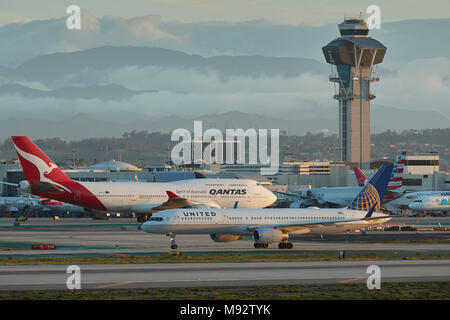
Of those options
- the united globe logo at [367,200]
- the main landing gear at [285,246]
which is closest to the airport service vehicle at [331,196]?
the united globe logo at [367,200]

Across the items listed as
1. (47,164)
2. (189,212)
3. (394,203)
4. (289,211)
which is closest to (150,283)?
(189,212)

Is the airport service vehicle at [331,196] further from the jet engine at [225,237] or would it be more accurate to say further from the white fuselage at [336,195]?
the jet engine at [225,237]

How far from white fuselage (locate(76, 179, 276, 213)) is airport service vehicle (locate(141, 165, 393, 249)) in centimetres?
4148

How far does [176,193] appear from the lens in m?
118

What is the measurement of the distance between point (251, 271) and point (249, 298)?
12.2 meters

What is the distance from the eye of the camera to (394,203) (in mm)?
192000

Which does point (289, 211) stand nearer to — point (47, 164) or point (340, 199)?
point (47, 164)

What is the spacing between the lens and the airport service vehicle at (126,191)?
109438 millimetres

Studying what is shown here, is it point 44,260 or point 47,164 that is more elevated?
point 47,164

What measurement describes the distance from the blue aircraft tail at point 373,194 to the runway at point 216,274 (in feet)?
72.2

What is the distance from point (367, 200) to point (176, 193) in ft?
147

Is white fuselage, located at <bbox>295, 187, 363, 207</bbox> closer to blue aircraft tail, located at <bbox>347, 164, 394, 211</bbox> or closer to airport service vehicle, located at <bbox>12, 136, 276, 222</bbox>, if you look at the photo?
airport service vehicle, located at <bbox>12, 136, 276, 222</bbox>

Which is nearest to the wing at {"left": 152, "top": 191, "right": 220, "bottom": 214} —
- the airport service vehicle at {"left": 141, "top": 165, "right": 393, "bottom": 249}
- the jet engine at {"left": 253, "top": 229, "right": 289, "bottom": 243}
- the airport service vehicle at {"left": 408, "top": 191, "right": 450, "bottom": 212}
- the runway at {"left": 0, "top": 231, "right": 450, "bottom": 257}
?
the runway at {"left": 0, "top": 231, "right": 450, "bottom": 257}
